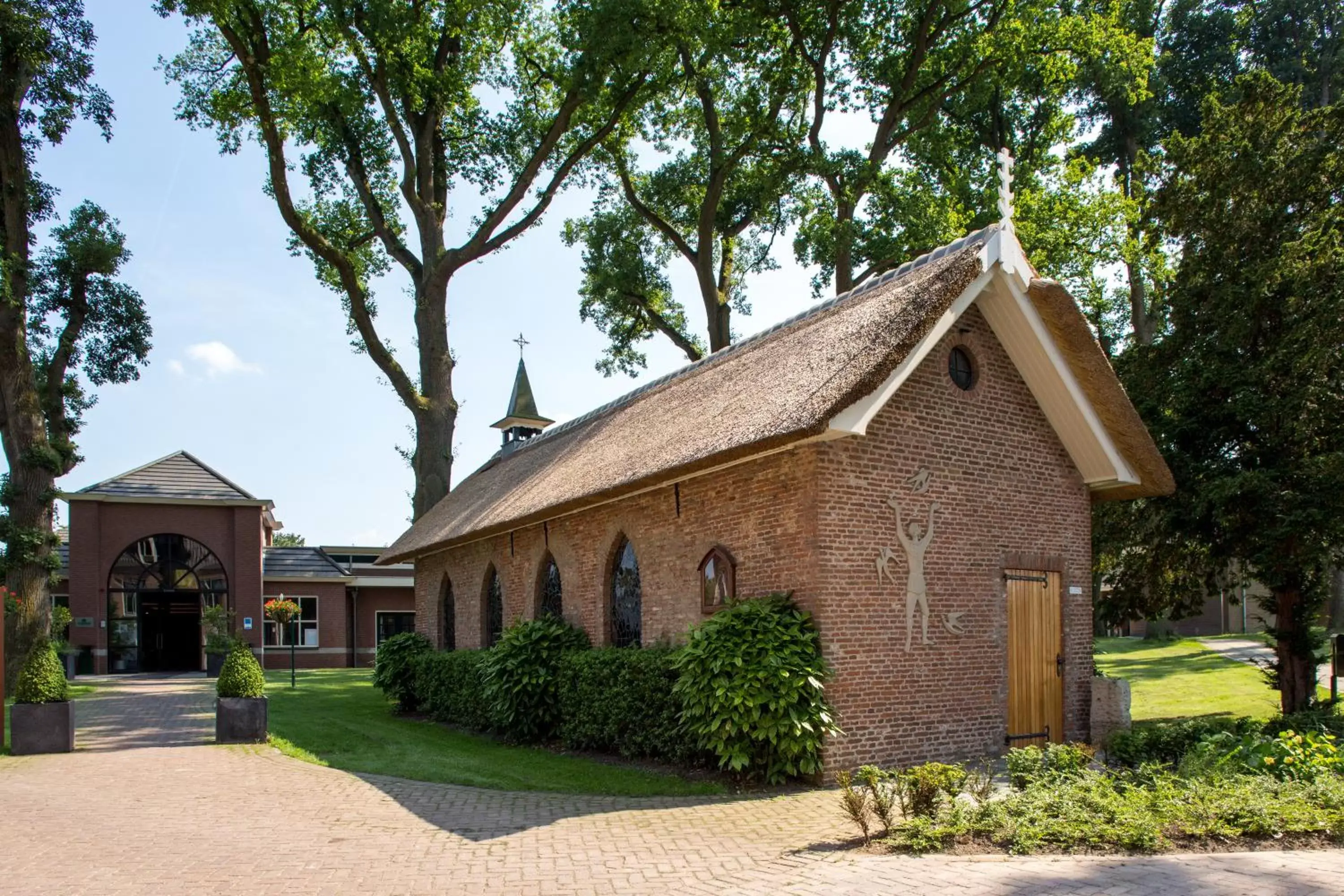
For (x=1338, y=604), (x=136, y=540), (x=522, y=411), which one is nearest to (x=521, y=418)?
(x=522, y=411)

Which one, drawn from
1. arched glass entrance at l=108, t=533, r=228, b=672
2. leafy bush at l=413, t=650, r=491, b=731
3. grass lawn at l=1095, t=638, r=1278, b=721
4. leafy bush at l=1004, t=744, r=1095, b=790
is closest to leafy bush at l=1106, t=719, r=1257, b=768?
leafy bush at l=1004, t=744, r=1095, b=790

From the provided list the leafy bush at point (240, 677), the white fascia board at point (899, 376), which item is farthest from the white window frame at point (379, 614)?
the white fascia board at point (899, 376)

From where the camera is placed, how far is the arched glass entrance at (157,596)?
34.2 meters

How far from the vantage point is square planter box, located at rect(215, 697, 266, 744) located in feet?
49.9

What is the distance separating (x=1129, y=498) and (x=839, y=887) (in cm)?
1008

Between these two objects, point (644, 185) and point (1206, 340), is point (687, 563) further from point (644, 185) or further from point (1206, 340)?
point (644, 185)

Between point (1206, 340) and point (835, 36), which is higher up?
point (835, 36)

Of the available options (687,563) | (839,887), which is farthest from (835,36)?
(839,887)

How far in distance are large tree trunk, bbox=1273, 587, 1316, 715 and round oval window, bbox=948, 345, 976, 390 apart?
637 centimetres

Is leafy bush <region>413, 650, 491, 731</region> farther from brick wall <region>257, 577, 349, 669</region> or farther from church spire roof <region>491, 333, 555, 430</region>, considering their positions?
brick wall <region>257, 577, 349, 669</region>

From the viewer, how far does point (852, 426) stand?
35.0 ft

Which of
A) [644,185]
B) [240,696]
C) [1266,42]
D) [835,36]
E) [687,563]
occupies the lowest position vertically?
[240,696]

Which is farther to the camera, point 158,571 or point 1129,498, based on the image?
point 158,571

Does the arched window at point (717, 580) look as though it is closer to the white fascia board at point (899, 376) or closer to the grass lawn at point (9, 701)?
the white fascia board at point (899, 376)
